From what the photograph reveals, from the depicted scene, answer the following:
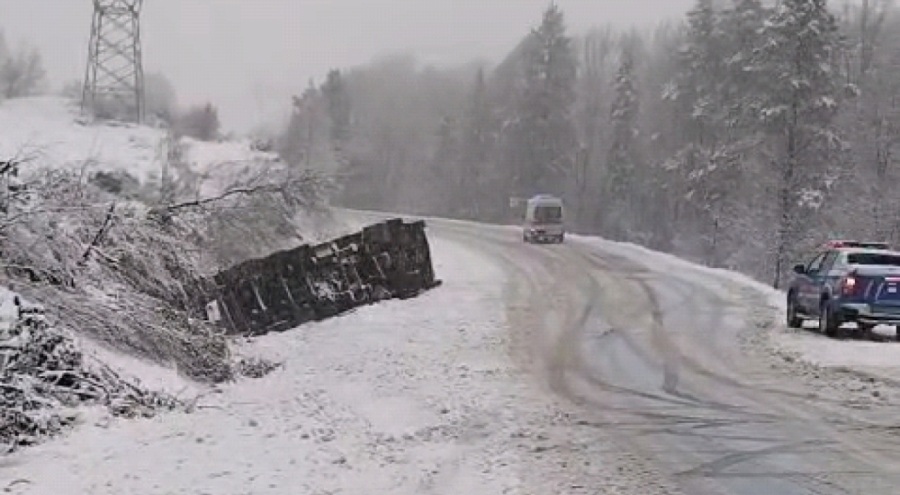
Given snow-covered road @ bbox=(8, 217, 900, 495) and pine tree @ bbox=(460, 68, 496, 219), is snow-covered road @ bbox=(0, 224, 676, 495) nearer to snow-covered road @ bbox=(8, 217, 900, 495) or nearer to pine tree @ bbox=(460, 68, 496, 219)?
snow-covered road @ bbox=(8, 217, 900, 495)

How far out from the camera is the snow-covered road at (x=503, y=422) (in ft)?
29.9

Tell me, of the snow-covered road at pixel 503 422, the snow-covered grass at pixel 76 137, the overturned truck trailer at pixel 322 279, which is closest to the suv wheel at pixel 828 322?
the snow-covered road at pixel 503 422

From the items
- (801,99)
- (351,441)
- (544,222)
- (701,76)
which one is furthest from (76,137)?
(701,76)

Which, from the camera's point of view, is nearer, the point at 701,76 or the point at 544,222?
the point at 544,222

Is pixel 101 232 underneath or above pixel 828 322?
above

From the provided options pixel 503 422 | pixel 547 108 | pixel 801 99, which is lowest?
pixel 503 422

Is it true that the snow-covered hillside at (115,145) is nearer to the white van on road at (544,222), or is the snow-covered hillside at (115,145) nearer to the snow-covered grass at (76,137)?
the snow-covered grass at (76,137)

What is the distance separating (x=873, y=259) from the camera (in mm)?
20578

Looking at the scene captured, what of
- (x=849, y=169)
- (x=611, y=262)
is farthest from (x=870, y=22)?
(x=611, y=262)

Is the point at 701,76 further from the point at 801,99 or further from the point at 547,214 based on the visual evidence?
the point at 547,214

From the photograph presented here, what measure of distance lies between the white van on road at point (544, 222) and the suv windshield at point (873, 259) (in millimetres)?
29818

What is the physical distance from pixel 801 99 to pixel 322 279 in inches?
1253

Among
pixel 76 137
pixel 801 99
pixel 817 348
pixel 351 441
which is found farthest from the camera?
pixel 801 99

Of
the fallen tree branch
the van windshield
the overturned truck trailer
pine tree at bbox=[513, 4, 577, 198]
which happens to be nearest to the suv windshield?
the overturned truck trailer
